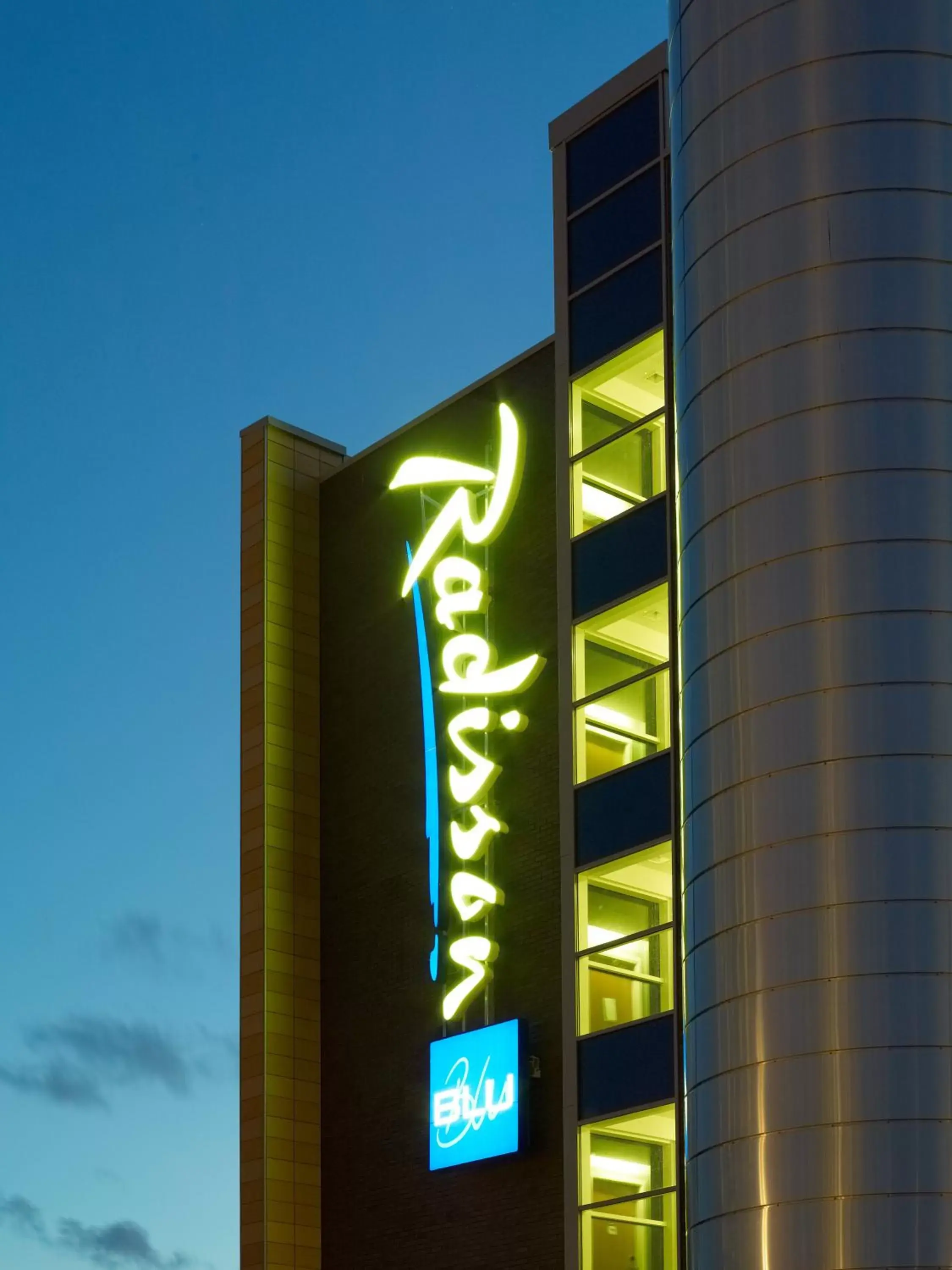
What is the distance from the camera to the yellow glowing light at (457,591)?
43.2 m

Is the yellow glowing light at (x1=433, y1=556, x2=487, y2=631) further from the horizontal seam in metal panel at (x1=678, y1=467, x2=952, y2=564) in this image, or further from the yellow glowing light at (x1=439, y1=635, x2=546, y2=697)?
the horizontal seam in metal panel at (x1=678, y1=467, x2=952, y2=564)

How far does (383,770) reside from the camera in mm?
45125

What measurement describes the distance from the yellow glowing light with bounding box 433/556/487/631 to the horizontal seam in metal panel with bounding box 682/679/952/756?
10.1 meters

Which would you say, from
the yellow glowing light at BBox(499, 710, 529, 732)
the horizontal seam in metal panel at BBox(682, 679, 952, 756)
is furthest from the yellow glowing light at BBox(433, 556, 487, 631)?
the horizontal seam in metal panel at BBox(682, 679, 952, 756)

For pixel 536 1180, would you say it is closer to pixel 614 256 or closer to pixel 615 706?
pixel 615 706

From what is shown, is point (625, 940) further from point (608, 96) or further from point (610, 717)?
point (608, 96)

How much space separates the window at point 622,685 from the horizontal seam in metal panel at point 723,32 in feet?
27.9

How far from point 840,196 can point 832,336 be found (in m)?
2.31

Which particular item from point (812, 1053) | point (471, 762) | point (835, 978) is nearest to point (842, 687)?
point (835, 978)

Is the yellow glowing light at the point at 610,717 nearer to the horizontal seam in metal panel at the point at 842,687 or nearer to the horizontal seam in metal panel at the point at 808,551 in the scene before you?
the horizontal seam in metal panel at the point at 808,551

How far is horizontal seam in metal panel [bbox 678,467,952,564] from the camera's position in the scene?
33344mm

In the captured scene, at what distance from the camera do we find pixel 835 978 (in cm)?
3162

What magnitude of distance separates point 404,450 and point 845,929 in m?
18.0

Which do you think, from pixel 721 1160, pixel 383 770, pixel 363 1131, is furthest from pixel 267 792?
pixel 721 1160
